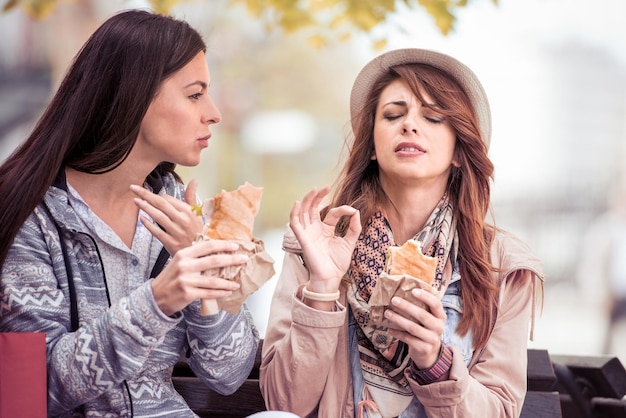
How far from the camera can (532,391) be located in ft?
8.67

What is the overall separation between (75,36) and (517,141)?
11.9 ft

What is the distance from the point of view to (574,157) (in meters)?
6.15

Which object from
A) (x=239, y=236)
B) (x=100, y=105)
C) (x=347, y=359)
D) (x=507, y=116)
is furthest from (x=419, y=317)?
(x=507, y=116)

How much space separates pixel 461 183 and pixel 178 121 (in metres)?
0.88

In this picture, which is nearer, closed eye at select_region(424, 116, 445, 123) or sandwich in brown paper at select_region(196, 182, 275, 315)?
sandwich in brown paper at select_region(196, 182, 275, 315)

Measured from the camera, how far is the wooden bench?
2607mm

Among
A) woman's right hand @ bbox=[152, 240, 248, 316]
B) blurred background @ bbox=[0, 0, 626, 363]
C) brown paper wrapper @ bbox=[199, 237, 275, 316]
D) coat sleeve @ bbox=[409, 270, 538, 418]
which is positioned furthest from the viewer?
blurred background @ bbox=[0, 0, 626, 363]

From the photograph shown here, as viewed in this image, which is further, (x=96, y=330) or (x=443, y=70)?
(x=443, y=70)

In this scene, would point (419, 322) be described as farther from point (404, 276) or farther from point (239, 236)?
point (239, 236)

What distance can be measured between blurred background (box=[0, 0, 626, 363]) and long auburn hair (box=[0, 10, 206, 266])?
364 cm

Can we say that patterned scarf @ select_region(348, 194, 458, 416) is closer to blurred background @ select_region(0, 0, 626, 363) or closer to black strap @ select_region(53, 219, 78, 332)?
black strap @ select_region(53, 219, 78, 332)

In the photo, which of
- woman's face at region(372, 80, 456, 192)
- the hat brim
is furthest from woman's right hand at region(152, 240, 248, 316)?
the hat brim

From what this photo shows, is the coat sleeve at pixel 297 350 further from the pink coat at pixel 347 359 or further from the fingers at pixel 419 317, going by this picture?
the fingers at pixel 419 317

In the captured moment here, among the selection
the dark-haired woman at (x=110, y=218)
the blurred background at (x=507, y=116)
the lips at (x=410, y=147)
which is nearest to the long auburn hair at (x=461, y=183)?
the lips at (x=410, y=147)
